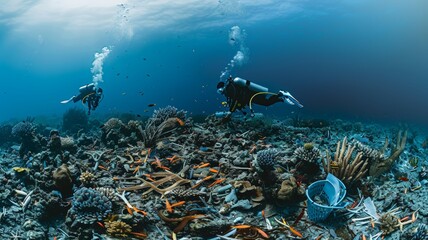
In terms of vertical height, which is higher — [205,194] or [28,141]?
[28,141]

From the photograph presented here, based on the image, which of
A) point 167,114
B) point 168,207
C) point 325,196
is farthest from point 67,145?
point 325,196

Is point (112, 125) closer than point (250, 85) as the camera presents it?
No

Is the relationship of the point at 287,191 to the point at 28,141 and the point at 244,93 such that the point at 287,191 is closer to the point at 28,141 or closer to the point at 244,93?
the point at 244,93

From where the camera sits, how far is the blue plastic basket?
17.2 feet

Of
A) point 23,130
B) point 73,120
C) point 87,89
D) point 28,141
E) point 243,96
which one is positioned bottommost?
point 73,120

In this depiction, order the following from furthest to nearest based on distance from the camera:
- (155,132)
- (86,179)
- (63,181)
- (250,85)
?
(155,132) → (250,85) → (86,179) → (63,181)

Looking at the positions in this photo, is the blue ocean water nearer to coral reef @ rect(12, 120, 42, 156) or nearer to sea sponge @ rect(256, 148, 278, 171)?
coral reef @ rect(12, 120, 42, 156)

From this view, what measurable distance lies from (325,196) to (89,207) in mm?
4898

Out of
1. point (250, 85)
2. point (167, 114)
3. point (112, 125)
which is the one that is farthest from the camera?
point (112, 125)

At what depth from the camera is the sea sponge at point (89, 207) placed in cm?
521

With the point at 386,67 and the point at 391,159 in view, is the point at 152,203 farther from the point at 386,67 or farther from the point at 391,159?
the point at 386,67

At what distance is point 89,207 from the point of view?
5.36m

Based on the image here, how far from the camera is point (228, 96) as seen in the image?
7.82 m

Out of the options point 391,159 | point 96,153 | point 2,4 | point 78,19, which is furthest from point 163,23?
point 391,159
